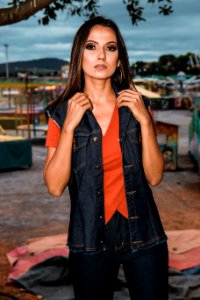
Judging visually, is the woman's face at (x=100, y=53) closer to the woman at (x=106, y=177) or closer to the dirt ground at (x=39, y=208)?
the woman at (x=106, y=177)

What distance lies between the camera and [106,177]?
2.40 m

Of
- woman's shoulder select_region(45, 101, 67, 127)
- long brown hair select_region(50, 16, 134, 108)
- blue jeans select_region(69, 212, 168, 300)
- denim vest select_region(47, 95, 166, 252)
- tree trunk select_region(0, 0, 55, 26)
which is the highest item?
tree trunk select_region(0, 0, 55, 26)

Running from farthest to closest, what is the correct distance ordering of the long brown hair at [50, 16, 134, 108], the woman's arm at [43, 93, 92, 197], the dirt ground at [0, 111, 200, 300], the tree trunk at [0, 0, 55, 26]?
the dirt ground at [0, 111, 200, 300]
the tree trunk at [0, 0, 55, 26]
the long brown hair at [50, 16, 134, 108]
the woman's arm at [43, 93, 92, 197]

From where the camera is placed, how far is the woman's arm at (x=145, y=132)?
2395 millimetres

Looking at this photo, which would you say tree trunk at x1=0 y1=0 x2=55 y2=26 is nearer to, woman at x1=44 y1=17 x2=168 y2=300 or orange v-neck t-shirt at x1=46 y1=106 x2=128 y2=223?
woman at x1=44 y1=17 x2=168 y2=300

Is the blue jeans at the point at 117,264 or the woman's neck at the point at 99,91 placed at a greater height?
the woman's neck at the point at 99,91

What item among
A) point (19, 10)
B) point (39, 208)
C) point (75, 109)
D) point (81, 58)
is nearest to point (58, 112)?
point (75, 109)

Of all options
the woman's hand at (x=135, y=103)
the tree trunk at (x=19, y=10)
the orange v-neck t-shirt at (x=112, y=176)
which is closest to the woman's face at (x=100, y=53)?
the woman's hand at (x=135, y=103)

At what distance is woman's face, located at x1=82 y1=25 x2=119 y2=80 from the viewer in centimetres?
242

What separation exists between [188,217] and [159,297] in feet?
24.8

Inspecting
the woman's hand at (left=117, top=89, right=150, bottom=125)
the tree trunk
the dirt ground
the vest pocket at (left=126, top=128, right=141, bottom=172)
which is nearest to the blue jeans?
the vest pocket at (left=126, top=128, right=141, bottom=172)

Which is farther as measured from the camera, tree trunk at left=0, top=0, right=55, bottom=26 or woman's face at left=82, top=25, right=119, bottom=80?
tree trunk at left=0, top=0, right=55, bottom=26

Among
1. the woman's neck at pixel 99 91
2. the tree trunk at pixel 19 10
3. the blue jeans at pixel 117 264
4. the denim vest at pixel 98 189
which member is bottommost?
the blue jeans at pixel 117 264

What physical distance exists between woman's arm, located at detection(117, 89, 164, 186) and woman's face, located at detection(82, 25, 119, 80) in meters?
0.15
